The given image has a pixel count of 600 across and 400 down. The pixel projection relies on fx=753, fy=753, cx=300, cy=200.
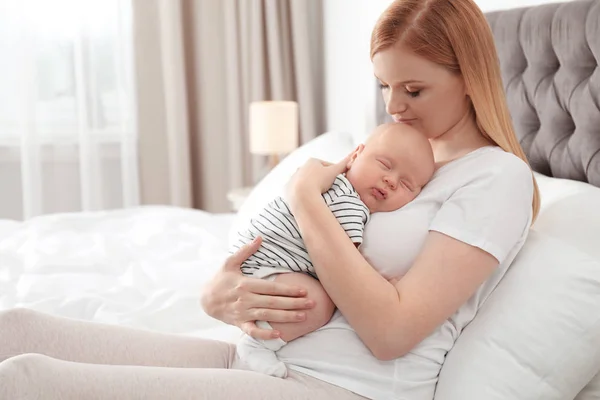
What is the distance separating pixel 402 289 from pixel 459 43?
→ 0.46m

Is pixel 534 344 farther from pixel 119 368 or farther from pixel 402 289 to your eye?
pixel 119 368

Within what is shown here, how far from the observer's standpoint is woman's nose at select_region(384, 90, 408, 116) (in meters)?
1.41

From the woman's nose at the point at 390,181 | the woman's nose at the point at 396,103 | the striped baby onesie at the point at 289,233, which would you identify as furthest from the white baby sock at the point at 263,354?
the woman's nose at the point at 396,103

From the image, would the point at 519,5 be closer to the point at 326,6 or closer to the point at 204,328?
the point at 204,328

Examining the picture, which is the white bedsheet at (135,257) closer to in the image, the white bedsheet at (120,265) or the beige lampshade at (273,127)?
the white bedsheet at (120,265)

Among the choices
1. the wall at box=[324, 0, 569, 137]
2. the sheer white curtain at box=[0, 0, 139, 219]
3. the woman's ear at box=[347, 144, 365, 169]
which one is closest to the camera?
the woman's ear at box=[347, 144, 365, 169]

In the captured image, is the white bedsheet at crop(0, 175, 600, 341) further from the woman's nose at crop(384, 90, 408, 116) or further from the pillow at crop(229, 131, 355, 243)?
the woman's nose at crop(384, 90, 408, 116)

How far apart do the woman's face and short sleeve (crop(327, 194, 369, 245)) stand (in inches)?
8.7

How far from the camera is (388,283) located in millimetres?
1215

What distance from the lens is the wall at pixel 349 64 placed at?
136 inches

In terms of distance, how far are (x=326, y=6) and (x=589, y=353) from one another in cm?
320

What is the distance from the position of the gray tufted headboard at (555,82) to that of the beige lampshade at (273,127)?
1599mm

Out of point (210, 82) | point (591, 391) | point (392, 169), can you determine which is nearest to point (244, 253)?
point (392, 169)

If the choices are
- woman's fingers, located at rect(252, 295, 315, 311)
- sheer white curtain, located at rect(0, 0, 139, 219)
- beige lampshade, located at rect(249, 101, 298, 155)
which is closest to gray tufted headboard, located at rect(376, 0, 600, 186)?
woman's fingers, located at rect(252, 295, 315, 311)
